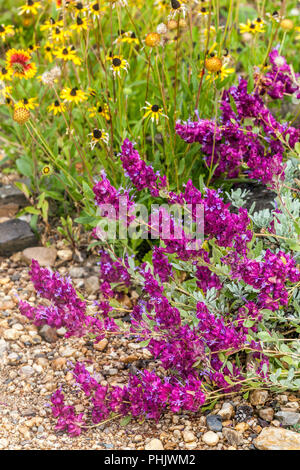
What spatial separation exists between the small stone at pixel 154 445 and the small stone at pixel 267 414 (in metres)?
0.38

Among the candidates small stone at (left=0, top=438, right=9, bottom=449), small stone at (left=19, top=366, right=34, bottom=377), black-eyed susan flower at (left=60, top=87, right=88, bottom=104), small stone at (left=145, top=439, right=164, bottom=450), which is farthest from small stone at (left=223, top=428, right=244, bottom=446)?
black-eyed susan flower at (left=60, top=87, right=88, bottom=104)

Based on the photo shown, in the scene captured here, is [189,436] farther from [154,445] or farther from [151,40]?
[151,40]

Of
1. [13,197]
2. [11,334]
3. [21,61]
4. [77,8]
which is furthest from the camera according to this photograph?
[13,197]

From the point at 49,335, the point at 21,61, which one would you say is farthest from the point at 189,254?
the point at 21,61

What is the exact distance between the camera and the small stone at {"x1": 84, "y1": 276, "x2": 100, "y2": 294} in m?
2.96

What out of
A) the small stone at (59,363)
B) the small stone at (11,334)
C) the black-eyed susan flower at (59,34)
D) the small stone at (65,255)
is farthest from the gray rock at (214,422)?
the black-eyed susan flower at (59,34)

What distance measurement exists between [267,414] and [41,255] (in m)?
1.57

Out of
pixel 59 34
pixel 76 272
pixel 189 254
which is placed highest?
pixel 59 34

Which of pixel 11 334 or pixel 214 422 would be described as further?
pixel 11 334

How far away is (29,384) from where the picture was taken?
2.41 m

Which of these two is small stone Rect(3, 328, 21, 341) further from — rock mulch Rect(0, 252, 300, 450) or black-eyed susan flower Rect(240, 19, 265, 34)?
black-eyed susan flower Rect(240, 19, 265, 34)

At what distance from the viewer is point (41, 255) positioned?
10.4 ft

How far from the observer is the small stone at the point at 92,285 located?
296 cm

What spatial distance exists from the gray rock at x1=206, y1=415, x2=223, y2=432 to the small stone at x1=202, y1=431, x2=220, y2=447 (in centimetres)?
3
